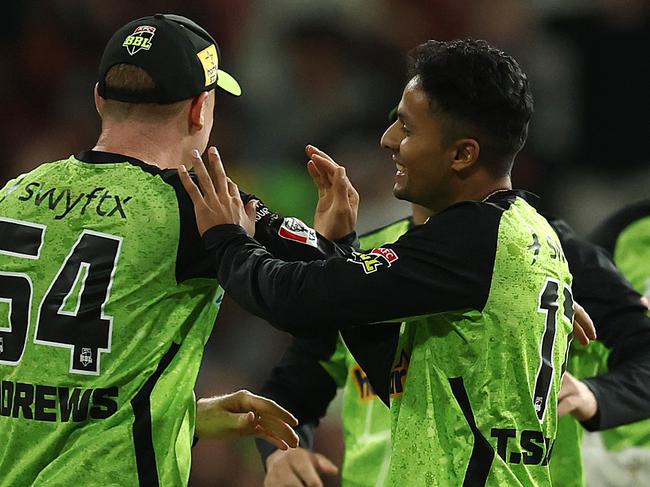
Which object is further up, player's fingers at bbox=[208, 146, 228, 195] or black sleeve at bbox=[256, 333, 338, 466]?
player's fingers at bbox=[208, 146, 228, 195]

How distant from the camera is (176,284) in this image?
117 inches

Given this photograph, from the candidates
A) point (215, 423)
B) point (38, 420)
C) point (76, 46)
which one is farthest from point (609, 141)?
point (38, 420)

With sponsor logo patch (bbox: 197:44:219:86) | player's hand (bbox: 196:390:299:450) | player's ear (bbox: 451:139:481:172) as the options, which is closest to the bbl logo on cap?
sponsor logo patch (bbox: 197:44:219:86)

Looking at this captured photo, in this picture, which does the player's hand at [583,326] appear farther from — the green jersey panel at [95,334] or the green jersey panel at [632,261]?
the green jersey panel at [632,261]

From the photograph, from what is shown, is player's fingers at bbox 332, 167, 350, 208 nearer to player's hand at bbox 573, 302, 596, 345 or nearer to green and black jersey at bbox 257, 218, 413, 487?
player's hand at bbox 573, 302, 596, 345

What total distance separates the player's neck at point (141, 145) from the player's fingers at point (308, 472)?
1.17 meters

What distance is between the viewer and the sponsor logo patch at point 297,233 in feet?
10.1

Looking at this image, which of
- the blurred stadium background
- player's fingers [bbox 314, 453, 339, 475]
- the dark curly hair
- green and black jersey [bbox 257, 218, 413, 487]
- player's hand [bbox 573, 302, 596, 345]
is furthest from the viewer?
the blurred stadium background

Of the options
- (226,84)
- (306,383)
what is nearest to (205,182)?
(226,84)

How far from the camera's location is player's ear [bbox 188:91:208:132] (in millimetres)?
3160

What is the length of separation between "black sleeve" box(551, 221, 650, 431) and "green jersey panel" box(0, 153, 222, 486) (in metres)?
1.51

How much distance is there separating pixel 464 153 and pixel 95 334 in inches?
41.3

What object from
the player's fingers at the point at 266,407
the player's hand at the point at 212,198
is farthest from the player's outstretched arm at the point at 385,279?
the player's fingers at the point at 266,407

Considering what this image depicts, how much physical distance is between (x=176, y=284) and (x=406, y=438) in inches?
28.1
